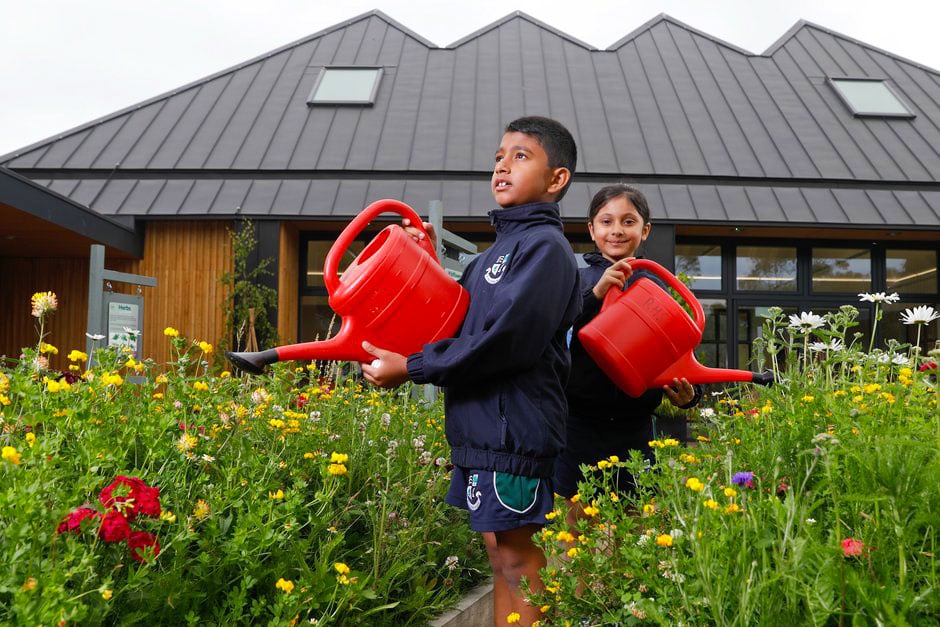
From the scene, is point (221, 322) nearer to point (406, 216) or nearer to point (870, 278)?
point (406, 216)

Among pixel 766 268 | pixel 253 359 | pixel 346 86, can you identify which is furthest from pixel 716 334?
pixel 253 359

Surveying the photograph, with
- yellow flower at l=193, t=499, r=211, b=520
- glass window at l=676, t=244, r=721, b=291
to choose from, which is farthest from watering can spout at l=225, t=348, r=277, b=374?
glass window at l=676, t=244, r=721, b=291

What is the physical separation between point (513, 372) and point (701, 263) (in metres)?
8.95

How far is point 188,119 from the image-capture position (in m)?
10.7

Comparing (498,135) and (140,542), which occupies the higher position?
(498,135)

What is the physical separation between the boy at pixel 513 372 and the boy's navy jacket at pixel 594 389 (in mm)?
371

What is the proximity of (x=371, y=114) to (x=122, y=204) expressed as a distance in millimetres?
3727

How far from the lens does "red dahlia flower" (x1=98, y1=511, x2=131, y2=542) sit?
1163mm

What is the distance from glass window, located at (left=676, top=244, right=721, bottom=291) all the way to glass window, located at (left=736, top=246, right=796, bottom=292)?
314 millimetres

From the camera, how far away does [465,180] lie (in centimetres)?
943

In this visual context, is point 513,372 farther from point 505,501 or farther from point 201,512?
point 201,512

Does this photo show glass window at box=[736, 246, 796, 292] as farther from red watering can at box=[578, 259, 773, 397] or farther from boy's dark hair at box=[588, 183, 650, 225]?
red watering can at box=[578, 259, 773, 397]

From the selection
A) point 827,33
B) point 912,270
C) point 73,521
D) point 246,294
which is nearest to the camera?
point 73,521

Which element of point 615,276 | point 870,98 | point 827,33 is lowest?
point 615,276
